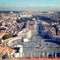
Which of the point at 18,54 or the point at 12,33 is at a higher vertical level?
the point at 12,33

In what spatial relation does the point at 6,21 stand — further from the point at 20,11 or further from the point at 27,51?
the point at 27,51

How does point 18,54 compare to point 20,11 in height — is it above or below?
below

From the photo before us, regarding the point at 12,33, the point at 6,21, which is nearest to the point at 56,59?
the point at 12,33

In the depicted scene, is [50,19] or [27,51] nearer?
[27,51]

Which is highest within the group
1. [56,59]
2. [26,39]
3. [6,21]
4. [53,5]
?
[53,5]

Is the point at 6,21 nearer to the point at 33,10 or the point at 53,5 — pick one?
the point at 33,10

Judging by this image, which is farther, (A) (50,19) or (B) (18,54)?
(A) (50,19)

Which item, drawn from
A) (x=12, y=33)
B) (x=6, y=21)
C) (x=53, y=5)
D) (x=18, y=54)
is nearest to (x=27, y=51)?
(x=18, y=54)
